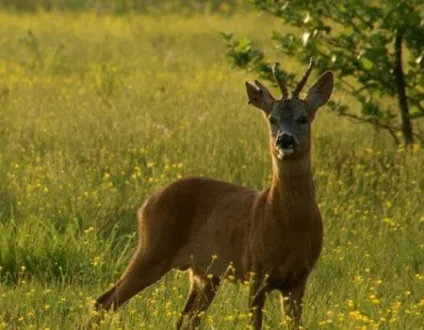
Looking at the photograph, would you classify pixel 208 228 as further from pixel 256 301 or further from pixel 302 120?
pixel 302 120

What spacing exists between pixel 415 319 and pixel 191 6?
20.7 metres

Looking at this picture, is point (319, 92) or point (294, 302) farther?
point (319, 92)

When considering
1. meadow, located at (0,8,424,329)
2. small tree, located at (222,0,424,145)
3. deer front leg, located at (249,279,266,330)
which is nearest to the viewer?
deer front leg, located at (249,279,266,330)

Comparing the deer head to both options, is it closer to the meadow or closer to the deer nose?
the deer nose

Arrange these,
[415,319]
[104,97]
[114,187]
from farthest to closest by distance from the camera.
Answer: [104,97] < [114,187] < [415,319]

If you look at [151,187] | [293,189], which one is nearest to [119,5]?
[151,187]

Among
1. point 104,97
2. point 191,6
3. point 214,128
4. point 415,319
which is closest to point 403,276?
A: point 415,319

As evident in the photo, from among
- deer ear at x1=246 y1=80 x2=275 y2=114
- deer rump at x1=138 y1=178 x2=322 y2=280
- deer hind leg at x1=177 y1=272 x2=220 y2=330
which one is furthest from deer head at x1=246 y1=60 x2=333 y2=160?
deer hind leg at x1=177 y1=272 x2=220 y2=330

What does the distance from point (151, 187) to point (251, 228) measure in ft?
9.77

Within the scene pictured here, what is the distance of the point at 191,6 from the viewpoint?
2775 centimetres

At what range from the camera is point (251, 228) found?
7.64 metres

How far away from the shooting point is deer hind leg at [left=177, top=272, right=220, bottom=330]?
805cm

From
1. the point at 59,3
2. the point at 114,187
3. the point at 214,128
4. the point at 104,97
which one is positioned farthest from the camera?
the point at 59,3

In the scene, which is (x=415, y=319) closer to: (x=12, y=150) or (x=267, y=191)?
(x=267, y=191)
